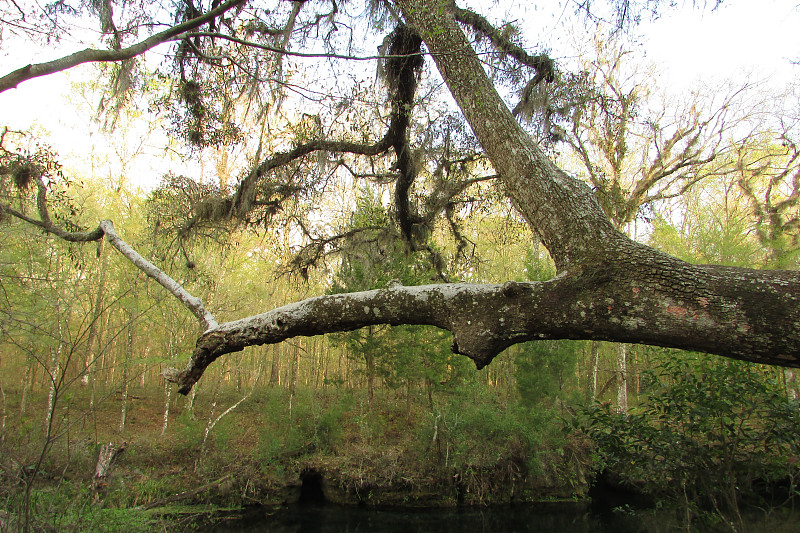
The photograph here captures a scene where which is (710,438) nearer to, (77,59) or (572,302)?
(572,302)

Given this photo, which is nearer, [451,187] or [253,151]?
[253,151]

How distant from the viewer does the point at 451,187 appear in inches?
236

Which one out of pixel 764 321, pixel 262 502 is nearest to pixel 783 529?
pixel 764 321

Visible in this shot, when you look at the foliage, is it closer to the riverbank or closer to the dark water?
the dark water

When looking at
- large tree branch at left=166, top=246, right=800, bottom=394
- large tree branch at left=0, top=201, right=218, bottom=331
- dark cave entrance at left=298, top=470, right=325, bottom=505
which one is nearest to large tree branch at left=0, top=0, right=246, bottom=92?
large tree branch at left=0, top=201, right=218, bottom=331

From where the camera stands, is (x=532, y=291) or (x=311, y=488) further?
(x=311, y=488)

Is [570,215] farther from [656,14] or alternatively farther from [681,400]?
[681,400]

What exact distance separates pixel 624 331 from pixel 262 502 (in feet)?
37.8

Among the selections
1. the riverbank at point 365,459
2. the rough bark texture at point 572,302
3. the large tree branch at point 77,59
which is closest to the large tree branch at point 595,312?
the rough bark texture at point 572,302

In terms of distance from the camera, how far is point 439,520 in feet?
33.8

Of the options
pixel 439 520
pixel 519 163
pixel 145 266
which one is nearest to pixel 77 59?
pixel 145 266

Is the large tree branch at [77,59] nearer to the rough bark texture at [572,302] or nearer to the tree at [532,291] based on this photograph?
the tree at [532,291]

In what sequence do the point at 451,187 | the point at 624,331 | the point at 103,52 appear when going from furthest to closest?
the point at 451,187
the point at 103,52
the point at 624,331

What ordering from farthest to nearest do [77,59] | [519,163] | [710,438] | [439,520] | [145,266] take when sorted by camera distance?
1. [439,520]
2. [710,438]
3. [145,266]
4. [519,163]
5. [77,59]
